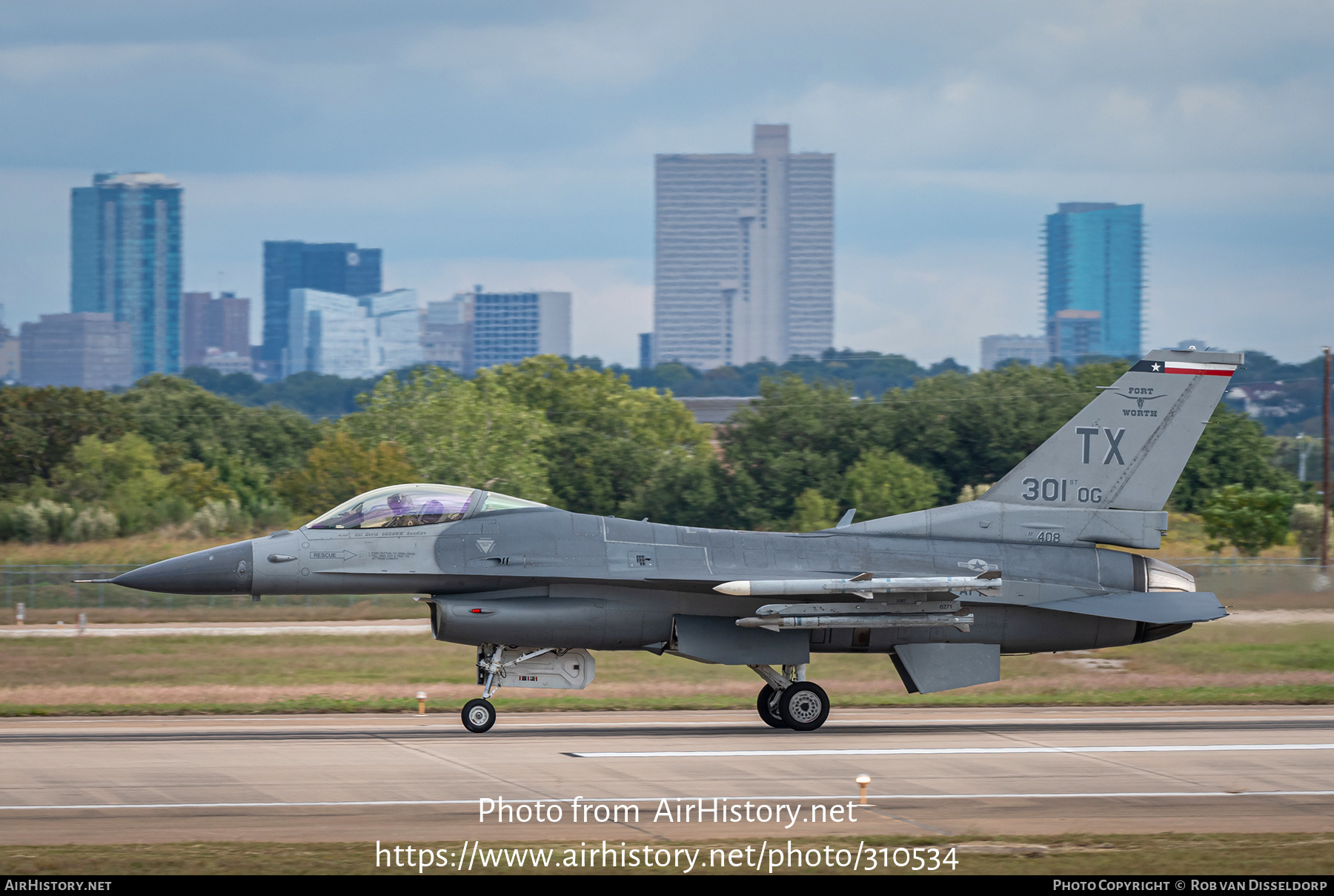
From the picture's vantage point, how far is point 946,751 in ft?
54.5

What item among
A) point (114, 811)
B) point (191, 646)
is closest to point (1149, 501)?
point (114, 811)

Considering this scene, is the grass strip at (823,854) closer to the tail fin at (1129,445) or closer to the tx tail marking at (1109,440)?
the tail fin at (1129,445)

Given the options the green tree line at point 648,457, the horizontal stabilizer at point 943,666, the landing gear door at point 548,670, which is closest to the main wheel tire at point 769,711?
the horizontal stabilizer at point 943,666

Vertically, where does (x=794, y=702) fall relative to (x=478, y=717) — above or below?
above

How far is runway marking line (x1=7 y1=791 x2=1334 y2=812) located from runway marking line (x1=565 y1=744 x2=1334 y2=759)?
7.61ft

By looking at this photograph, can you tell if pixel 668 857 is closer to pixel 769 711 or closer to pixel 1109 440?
pixel 769 711

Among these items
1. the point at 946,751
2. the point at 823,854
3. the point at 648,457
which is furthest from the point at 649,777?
the point at 648,457

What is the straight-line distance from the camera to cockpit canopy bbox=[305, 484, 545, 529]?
17750mm

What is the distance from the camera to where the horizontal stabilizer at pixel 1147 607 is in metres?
18.3

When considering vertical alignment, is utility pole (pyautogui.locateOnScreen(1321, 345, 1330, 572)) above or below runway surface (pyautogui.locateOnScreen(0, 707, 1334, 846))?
above

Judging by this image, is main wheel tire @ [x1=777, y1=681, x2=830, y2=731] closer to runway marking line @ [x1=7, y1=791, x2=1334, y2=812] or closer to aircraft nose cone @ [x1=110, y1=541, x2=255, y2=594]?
runway marking line @ [x1=7, y1=791, x2=1334, y2=812]

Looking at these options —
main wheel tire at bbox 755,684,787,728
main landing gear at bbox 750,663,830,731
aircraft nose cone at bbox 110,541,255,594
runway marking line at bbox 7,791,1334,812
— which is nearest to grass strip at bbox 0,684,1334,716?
main wheel tire at bbox 755,684,787,728

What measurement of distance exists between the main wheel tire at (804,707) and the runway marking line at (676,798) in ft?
13.5

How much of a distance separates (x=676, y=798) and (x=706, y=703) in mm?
7860
